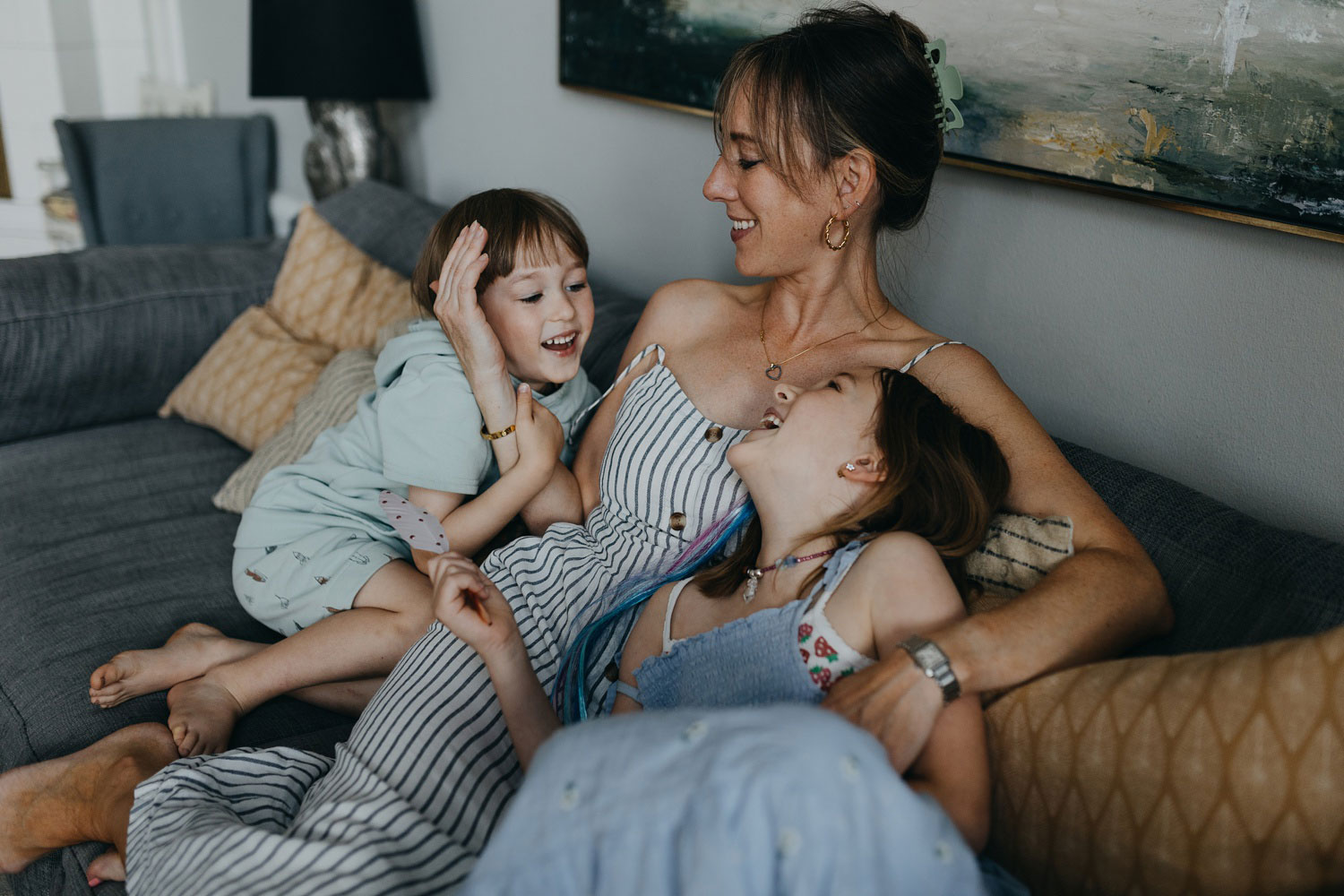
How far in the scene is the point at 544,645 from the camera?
1374mm

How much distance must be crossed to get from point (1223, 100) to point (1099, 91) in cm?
17

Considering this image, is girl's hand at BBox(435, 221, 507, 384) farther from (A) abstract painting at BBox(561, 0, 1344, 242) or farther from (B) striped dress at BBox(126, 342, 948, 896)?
(A) abstract painting at BBox(561, 0, 1344, 242)

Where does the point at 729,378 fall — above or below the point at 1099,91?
below

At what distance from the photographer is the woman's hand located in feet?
3.08

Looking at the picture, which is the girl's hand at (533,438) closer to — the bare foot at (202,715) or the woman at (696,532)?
the woman at (696,532)

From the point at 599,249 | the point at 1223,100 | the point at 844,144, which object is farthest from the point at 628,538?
the point at 599,249

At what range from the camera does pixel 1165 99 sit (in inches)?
52.0

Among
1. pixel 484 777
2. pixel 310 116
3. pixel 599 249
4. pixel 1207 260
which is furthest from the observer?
pixel 310 116

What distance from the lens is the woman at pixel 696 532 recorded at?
1.03 m

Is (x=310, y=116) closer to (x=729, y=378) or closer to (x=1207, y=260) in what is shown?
(x=729, y=378)

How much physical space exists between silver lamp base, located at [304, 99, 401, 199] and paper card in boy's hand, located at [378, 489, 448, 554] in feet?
6.56

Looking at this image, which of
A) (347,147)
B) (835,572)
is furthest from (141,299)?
(835,572)

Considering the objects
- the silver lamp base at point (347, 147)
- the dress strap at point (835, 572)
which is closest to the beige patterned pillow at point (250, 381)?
the silver lamp base at point (347, 147)

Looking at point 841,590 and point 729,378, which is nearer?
point 841,590
